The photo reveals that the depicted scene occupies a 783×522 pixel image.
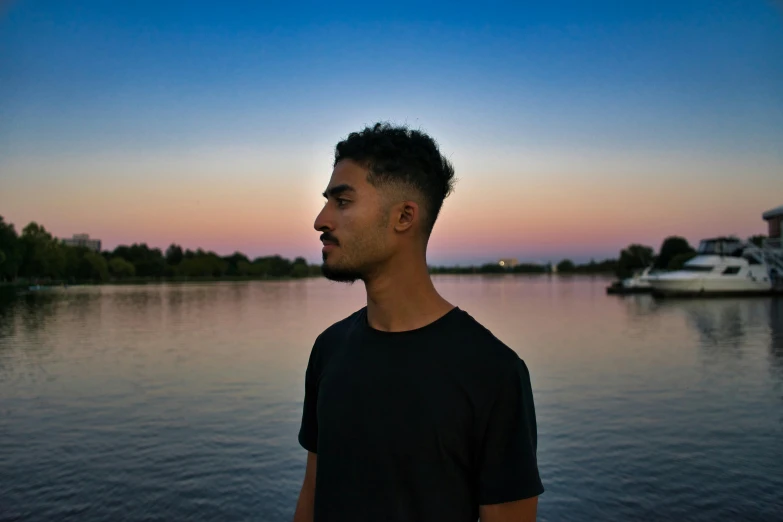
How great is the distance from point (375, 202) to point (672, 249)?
13401 cm

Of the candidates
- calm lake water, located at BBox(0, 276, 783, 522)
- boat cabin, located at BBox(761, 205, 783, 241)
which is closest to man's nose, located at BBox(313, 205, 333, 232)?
calm lake water, located at BBox(0, 276, 783, 522)

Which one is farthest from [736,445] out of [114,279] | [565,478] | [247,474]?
[114,279]

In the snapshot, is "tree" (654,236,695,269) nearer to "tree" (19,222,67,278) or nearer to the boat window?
the boat window

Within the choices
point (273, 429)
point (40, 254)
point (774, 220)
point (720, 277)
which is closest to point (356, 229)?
point (273, 429)

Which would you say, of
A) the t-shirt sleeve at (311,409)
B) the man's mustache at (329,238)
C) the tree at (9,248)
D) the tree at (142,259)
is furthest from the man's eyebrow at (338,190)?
the tree at (142,259)

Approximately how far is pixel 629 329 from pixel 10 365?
31.3m

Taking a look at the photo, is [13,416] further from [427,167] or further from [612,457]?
[427,167]

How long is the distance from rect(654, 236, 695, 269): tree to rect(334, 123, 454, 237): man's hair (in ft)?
430

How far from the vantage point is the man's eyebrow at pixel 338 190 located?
2.19 m

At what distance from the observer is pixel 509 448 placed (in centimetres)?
192

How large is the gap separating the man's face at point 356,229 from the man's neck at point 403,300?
8cm

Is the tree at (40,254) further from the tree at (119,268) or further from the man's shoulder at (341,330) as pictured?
the man's shoulder at (341,330)

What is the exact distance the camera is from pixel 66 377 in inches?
780

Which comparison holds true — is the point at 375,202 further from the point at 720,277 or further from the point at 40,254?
the point at 40,254
